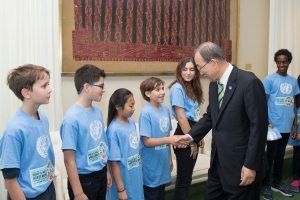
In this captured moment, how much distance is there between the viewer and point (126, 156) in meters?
2.16

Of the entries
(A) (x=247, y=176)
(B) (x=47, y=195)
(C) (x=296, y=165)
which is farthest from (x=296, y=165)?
(B) (x=47, y=195)

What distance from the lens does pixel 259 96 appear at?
1.83 meters

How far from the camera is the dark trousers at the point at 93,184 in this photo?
1988mm

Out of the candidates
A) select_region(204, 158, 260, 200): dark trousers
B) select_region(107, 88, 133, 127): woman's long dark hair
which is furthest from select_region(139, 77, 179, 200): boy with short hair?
select_region(204, 158, 260, 200): dark trousers

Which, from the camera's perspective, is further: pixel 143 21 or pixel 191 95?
pixel 143 21

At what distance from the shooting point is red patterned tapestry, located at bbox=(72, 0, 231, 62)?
328 centimetres

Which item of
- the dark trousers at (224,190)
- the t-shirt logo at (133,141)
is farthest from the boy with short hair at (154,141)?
the dark trousers at (224,190)

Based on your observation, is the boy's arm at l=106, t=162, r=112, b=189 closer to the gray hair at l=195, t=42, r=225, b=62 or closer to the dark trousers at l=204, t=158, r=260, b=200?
the dark trousers at l=204, t=158, r=260, b=200

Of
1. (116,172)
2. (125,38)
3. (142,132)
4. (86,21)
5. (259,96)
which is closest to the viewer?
(259,96)

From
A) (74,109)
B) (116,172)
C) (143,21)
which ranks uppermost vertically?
(143,21)

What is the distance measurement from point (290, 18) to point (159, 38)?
6.78ft

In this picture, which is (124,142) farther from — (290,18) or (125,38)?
(290,18)

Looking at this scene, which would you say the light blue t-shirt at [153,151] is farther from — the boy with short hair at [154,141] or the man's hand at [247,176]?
the man's hand at [247,176]

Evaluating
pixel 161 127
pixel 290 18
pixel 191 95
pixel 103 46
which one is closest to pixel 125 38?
pixel 103 46
